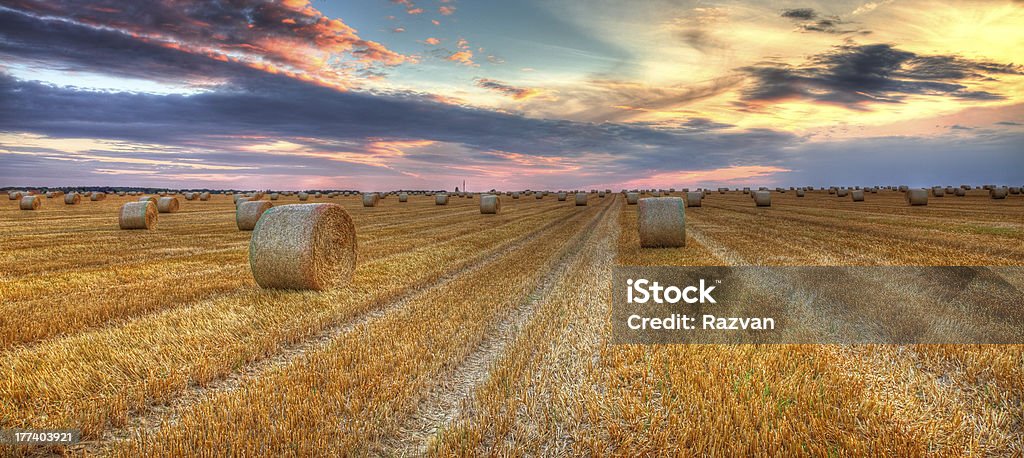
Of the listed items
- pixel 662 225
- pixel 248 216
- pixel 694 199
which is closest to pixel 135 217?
pixel 248 216

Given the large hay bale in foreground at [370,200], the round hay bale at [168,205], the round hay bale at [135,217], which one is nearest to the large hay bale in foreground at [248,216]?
the round hay bale at [135,217]

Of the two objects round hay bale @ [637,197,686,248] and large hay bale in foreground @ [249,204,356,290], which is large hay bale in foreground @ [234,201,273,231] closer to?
large hay bale in foreground @ [249,204,356,290]

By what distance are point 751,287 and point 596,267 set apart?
3574 mm

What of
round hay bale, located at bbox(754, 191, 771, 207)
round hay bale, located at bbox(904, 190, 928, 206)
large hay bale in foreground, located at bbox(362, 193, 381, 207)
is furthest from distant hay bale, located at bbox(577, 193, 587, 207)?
round hay bale, located at bbox(904, 190, 928, 206)

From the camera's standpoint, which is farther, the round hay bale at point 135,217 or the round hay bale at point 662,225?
the round hay bale at point 135,217

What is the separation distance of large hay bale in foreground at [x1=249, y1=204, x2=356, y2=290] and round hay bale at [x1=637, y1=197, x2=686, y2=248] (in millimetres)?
8498

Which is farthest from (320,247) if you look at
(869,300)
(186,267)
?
(869,300)

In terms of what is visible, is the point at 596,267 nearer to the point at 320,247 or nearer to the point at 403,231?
the point at 320,247

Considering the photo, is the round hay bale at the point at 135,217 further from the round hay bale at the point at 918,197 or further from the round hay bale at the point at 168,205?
the round hay bale at the point at 918,197

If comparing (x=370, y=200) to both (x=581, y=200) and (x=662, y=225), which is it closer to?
(x=581, y=200)

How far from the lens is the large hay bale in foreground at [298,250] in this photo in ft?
31.6

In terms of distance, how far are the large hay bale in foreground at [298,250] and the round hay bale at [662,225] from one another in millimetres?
8498

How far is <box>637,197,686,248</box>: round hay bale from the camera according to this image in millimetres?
14586

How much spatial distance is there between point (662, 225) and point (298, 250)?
9787mm
